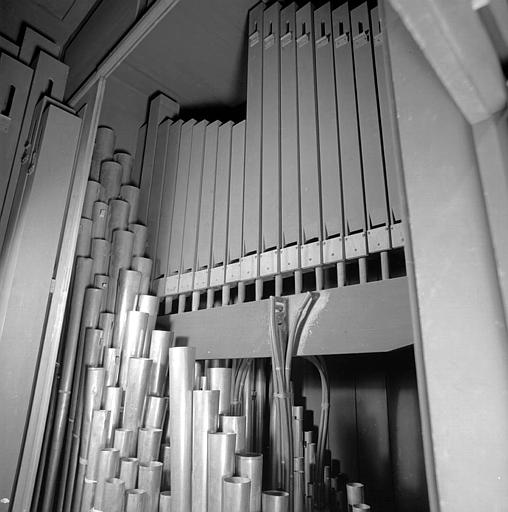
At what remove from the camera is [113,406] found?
5.27ft

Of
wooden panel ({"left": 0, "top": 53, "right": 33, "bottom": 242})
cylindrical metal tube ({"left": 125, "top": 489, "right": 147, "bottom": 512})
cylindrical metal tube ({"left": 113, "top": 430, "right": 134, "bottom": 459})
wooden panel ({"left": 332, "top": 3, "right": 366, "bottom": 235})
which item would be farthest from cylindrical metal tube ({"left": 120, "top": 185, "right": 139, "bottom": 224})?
cylindrical metal tube ({"left": 125, "top": 489, "right": 147, "bottom": 512})

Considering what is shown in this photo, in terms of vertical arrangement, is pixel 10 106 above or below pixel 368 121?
above

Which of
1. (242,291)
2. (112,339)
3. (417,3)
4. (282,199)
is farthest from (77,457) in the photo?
(417,3)

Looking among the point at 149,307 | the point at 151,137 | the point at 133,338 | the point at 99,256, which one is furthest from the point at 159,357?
the point at 151,137

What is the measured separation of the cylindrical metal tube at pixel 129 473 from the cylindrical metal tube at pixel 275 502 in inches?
20.7

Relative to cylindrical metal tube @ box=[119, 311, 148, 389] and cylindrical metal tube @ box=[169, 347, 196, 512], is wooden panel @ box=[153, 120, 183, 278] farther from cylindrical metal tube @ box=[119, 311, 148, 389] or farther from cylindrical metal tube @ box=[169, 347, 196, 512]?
cylindrical metal tube @ box=[169, 347, 196, 512]

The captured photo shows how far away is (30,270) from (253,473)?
4.22ft

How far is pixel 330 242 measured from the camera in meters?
1.34

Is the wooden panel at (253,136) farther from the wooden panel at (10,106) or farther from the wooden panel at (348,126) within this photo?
the wooden panel at (10,106)

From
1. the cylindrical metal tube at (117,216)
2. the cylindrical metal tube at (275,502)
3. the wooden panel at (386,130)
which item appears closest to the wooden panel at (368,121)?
the wooden panel at (386,130)

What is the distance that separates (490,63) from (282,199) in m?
1.01

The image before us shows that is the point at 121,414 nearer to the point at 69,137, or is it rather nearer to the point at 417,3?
the point at 69,137

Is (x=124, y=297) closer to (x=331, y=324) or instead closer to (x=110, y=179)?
(x=110, y=179)

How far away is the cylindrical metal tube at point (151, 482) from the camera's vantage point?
52.9 inches
